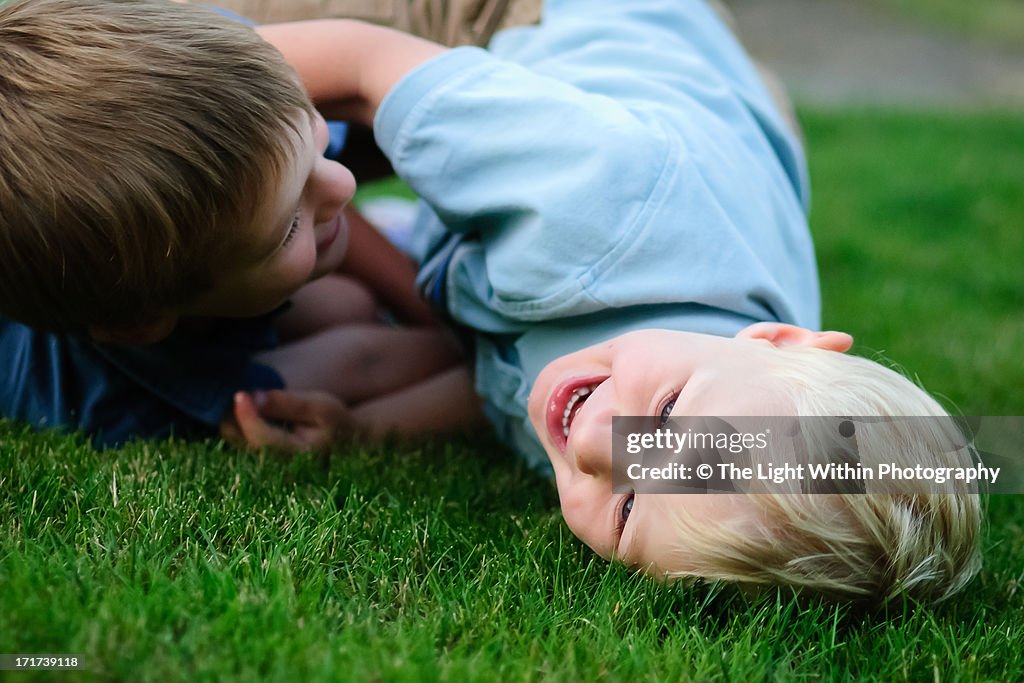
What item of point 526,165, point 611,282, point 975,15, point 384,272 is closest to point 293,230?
point 526,165

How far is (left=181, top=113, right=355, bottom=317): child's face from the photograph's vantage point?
5.70ft

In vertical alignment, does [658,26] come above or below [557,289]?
above

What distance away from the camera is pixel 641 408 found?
1.51m

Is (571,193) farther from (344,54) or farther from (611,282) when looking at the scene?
(344,54)

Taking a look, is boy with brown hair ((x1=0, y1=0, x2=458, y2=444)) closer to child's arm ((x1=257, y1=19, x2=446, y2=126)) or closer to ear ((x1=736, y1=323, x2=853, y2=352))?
child's arm ((x1=257, y1=19, x2=446, y2=126))

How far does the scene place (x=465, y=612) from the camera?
1360 mm

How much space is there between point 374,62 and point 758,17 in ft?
38.3

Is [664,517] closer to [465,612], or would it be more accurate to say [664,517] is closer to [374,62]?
[465,612]

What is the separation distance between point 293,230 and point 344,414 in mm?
494

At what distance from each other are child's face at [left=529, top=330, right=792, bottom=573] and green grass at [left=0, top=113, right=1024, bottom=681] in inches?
2.7

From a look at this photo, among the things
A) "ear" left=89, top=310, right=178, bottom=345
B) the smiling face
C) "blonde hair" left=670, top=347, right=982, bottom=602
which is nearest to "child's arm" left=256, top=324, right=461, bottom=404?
"ear" left=89, top=310, right=178, bottom=345

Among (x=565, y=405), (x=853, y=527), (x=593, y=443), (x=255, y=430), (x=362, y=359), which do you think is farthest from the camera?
(x=362, y=359)

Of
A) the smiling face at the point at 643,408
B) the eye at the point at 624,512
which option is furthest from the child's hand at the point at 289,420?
the eye at the point at 624,512

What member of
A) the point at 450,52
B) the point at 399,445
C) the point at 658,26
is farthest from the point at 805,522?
the point at 658,26
